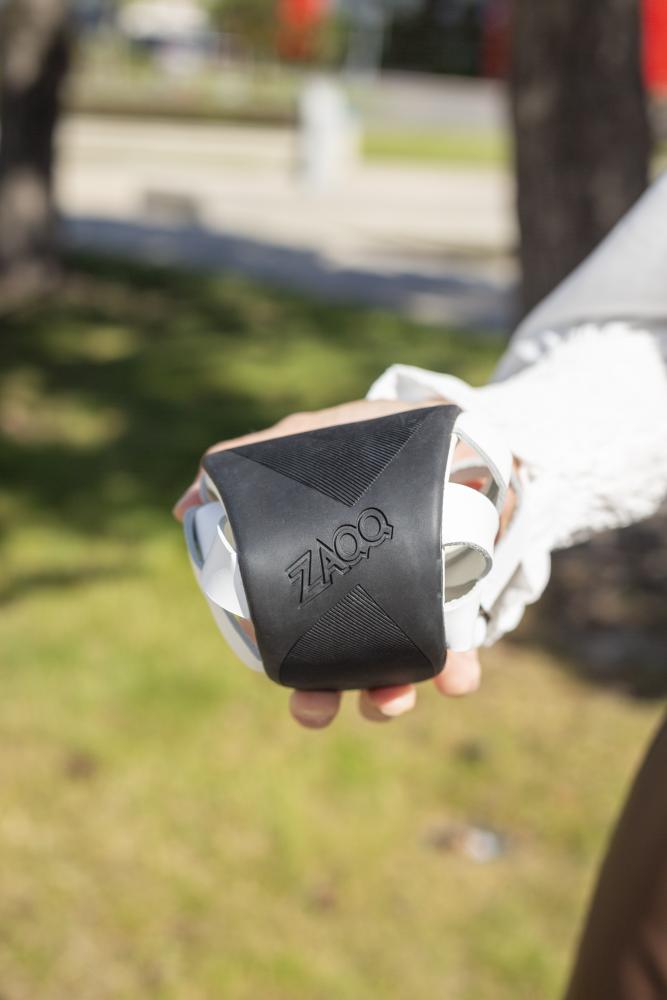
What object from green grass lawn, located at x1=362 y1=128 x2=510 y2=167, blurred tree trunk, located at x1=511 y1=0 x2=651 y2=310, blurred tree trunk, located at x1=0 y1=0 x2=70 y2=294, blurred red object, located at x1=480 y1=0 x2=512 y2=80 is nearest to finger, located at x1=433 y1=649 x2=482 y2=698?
blurred tree trunk, located at x1=511 y1=0 x2=651 y2=310

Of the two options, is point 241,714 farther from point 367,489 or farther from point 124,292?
point 124,292

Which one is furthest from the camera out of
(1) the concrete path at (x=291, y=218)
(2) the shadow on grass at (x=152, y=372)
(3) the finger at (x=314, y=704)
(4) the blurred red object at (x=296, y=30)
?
(4) the blurred red object at (x=296, y=30)

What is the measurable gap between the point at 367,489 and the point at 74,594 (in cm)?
288

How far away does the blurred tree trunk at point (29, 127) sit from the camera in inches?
294

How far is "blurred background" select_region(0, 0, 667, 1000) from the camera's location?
2.65 m

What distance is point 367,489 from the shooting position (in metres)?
1.26

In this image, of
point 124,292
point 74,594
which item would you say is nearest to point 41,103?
point 124,292

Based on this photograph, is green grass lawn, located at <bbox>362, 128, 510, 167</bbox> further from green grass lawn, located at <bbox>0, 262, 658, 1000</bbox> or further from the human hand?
the human hand

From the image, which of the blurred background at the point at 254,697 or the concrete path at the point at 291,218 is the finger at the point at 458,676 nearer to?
the blurred background at the point at 254,697

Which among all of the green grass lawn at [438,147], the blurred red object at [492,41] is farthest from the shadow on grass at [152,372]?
the blurred red object at [492,41]

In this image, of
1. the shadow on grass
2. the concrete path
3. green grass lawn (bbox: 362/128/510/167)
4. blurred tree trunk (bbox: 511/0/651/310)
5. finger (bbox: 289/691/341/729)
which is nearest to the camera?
finger (bbox: 289/691/341/729)

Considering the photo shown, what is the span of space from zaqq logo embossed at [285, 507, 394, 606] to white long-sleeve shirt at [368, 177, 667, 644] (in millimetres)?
259

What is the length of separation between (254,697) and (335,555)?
2311 mm

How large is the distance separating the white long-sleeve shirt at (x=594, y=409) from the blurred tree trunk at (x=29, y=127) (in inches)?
267
